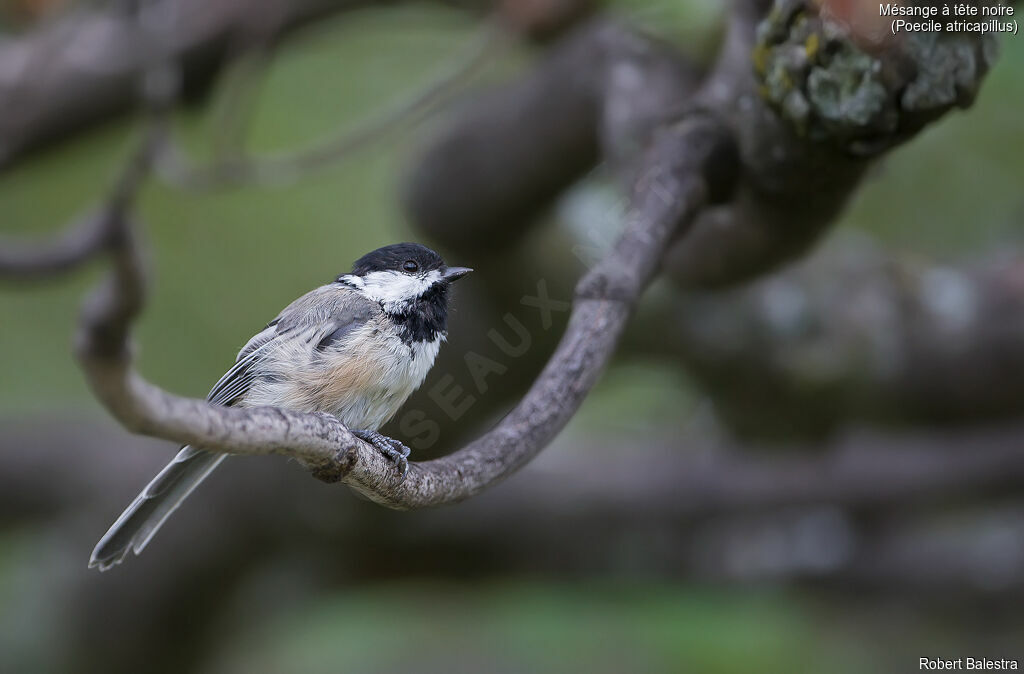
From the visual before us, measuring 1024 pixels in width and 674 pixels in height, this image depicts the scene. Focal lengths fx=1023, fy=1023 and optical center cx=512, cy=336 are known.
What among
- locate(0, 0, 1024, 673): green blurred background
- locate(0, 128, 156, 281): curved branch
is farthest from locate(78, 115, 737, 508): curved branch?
locate(0, 0, 1024, 673): green blurred background

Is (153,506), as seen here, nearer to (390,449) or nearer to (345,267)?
(390,449)

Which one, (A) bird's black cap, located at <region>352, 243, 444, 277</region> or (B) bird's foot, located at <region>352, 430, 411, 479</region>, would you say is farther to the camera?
(A) bird's black cap, located at <region>352, 243, 444, 277</region>

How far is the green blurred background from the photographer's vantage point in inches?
148

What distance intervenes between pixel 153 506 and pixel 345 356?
496mm

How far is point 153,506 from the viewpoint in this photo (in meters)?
2.10

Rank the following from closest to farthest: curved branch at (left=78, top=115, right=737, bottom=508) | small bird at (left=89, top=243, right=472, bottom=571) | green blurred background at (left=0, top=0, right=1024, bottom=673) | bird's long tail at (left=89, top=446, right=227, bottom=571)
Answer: curved branch at (left=78, top=115, right=737, bottom=508), bird's long tail at (left=89, top=446, right=227, bottom=571), small bird at (left=89, top=243, right=472, bottom=571), green blurred background at (left=0, top=0, right=1024, bottom=673)

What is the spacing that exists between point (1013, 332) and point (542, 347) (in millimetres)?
1621

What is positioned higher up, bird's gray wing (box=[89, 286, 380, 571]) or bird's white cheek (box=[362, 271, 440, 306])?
bird's white cheek (box=[362, 271, 440, 306])

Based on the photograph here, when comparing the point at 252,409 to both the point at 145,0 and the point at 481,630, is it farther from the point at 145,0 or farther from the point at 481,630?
the point at 481,630

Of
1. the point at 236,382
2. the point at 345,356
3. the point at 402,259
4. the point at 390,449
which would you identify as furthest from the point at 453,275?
the point at 390,449

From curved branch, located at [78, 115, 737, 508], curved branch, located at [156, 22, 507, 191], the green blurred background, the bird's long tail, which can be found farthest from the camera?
the green blurred background

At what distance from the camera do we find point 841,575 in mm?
4031

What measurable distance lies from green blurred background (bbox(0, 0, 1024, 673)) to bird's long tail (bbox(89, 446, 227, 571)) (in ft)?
4.49

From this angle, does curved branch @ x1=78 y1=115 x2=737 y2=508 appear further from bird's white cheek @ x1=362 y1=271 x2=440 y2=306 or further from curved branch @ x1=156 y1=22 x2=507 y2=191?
curved branch @ x1=156 y1=22 x2=507 y2=191
